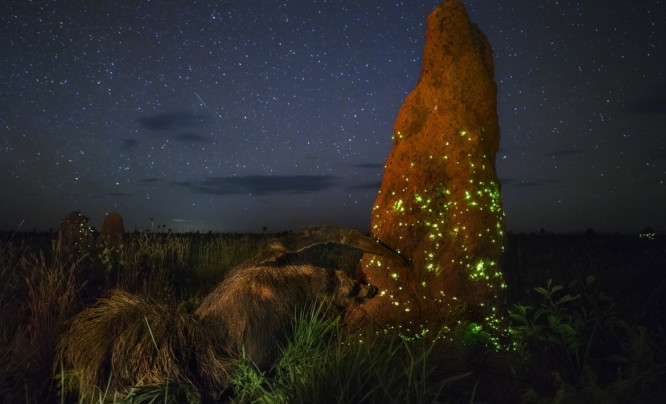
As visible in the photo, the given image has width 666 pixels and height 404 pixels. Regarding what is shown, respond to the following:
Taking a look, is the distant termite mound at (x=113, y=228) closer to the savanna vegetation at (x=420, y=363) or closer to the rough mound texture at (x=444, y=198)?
the savanna vegetation at (x=420, y=363)

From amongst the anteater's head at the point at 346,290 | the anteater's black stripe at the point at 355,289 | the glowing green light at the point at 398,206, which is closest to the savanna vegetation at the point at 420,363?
the anteater's head at the point at 346,290

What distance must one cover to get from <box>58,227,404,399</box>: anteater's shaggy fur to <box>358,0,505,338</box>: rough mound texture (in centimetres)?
47

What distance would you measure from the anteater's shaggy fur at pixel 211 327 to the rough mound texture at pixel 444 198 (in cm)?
47

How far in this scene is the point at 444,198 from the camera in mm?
6605

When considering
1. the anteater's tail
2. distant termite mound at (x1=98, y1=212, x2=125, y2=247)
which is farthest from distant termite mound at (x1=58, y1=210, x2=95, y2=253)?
the anteater's tail

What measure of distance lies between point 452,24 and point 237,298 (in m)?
4.10

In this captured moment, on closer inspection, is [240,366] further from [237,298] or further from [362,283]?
[362,283]

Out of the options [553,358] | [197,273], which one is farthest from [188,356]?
[197,273]

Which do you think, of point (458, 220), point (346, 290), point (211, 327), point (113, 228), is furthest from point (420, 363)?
point (113, 228)

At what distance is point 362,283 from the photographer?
705 centimetres

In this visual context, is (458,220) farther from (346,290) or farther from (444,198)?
(346,290)

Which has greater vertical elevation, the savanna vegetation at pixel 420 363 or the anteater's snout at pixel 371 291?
the anteater's snout at pixel 371 291

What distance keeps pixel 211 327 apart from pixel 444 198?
294 cm

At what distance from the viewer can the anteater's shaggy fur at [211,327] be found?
559 cm
